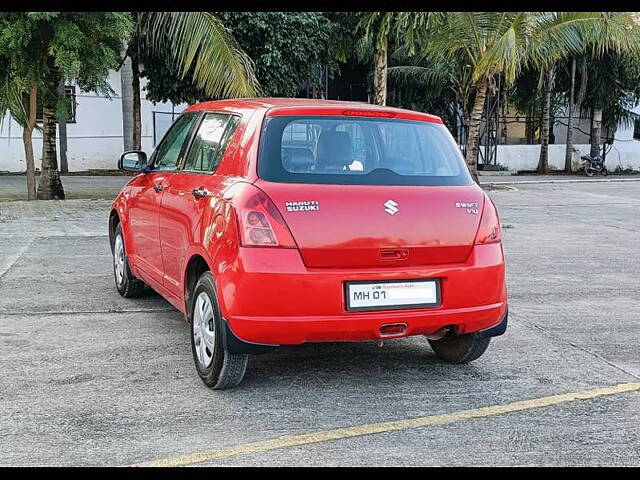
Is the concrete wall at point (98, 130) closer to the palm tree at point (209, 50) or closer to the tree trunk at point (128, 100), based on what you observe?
the tree trunk at point (128, 100)

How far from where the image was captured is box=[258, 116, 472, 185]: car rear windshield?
179 inches

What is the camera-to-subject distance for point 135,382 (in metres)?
4.79

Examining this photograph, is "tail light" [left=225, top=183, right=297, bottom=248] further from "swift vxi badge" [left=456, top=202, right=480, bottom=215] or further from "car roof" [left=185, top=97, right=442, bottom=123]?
"swift vxi badge" [left=456, top=202, right=480, bottom=215]

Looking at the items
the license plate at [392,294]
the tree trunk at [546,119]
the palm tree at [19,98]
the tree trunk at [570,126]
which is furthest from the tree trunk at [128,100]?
the license plate at [392,294]

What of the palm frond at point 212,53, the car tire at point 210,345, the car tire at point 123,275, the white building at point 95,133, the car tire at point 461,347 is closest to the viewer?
the car tire at point 210,345

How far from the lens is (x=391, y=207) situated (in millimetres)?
4473

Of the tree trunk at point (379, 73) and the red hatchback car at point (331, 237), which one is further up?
the tree trunk at point (379, 73)

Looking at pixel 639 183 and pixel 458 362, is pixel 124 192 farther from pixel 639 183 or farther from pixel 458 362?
pixel 639 183

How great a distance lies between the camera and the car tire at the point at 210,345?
14.8ft

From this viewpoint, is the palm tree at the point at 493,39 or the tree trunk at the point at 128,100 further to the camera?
the tree trunk at the point at 128,100

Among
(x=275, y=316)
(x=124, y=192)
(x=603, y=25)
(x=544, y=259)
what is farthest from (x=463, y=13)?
(x=275, y=316)

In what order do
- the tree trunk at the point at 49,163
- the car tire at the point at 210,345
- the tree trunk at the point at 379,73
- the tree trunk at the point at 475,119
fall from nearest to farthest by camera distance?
the car tire at the point at 210,345 → the tree trunk at the point at 49,163 → the tree trunk at the point at 379,73 → the tree trunk at the point at 475,119

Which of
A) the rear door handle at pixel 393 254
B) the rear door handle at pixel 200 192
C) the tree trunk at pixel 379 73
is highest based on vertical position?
the tree trunk at pixel 379 73

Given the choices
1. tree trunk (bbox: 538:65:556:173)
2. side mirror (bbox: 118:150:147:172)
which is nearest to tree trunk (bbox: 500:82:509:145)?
tree trunk (bbox: 538:65:556:173)
